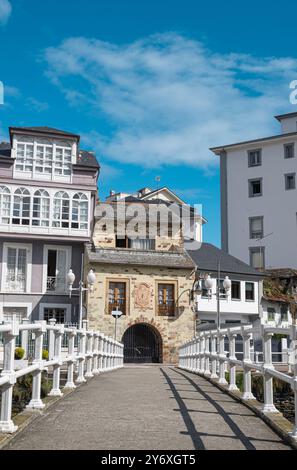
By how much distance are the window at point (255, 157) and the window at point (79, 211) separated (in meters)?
20.8

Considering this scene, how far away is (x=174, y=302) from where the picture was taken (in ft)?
122

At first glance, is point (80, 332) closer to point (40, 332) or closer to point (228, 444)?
point (40, 332)

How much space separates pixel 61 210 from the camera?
122ft

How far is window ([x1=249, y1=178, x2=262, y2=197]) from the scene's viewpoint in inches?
2082

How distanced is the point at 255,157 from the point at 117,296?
75.6 ft

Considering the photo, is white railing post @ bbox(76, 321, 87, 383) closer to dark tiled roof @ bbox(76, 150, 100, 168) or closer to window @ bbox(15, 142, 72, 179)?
window @ bbox(15, 142, 72, 179)

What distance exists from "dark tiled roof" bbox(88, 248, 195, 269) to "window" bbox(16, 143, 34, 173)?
6389mm

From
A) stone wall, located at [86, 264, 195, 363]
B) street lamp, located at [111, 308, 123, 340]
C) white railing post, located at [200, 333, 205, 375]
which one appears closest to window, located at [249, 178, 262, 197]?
stone wall, located at [86, 264, 195, 363]

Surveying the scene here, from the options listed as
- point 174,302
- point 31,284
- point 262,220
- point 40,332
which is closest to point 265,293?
point 262,220

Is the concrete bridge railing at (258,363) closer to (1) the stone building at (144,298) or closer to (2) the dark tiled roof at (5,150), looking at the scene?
(1) the stone building at (144,298)

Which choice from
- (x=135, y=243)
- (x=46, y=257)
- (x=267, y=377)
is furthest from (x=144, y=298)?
(x=267, y=377)

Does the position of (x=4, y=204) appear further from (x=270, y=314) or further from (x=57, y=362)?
(x=57, y=362)

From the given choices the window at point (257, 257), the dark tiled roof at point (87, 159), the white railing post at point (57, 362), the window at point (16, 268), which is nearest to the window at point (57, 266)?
the window at point (16, 268)
